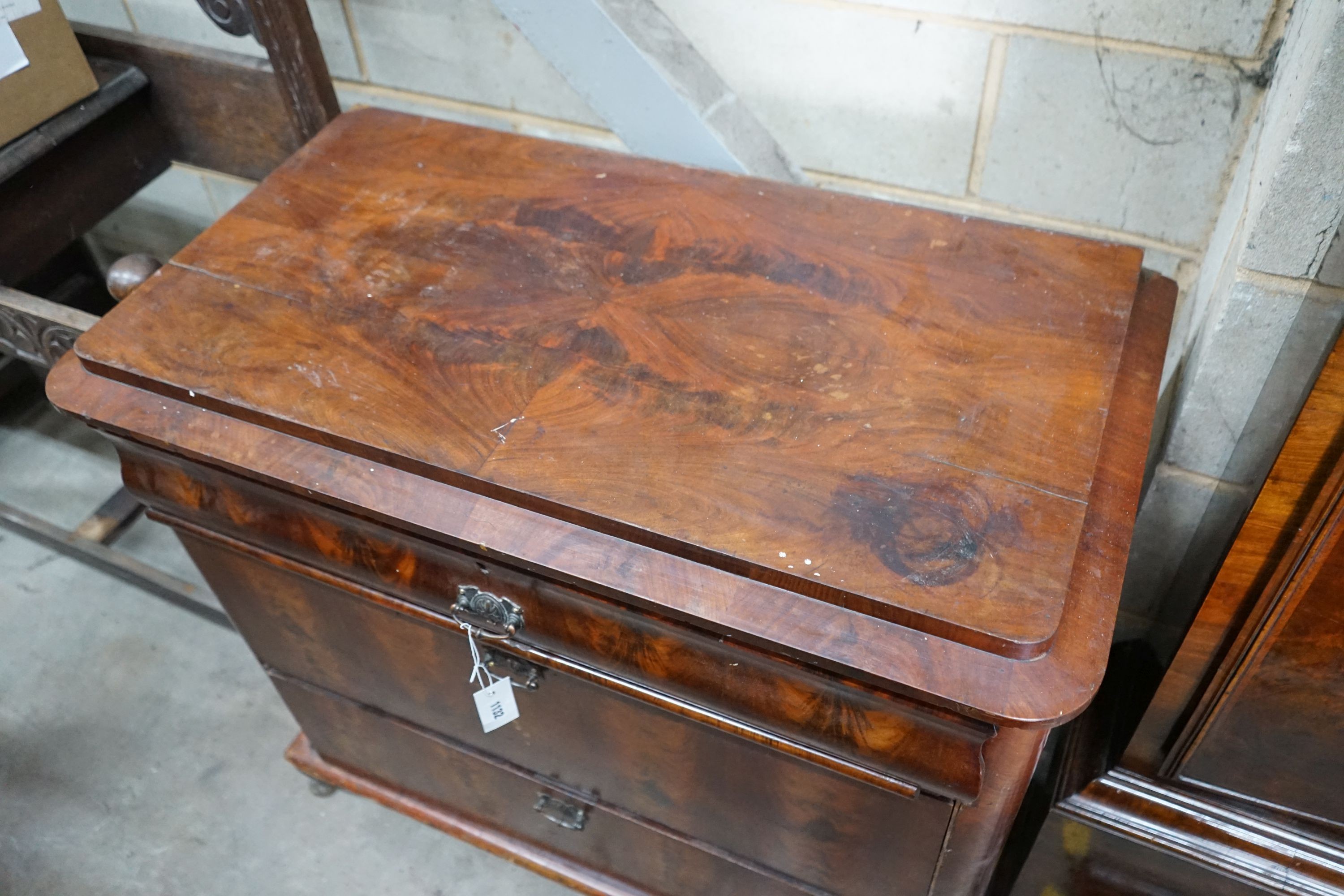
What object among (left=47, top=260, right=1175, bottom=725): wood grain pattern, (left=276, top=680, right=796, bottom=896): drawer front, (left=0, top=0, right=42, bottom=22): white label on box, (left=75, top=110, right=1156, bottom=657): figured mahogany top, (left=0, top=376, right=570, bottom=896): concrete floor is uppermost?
(left=0, top=0, right=42, bottom=22): white label on box

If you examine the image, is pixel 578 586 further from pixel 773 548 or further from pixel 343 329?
pixel 343 329

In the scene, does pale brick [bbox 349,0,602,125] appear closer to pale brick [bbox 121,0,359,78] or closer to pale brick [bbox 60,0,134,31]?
pale brick [bbox 121,0,359,78]

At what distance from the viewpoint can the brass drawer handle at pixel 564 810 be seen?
1081 mm

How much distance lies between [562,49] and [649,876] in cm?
96

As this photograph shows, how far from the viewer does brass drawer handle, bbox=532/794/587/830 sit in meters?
1.08

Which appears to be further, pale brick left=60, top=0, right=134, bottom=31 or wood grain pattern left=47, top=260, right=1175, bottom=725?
pale brick left=60, top=0, right=134, bottom=31

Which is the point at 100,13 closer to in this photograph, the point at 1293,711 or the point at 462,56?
the point at 462,56

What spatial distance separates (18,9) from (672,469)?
0.98 meters

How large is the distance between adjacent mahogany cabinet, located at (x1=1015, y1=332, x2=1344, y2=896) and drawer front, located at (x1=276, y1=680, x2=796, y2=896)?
33cm

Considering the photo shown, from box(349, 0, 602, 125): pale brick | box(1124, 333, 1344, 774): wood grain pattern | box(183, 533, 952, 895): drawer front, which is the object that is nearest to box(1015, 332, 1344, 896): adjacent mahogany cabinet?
box(1124, 333, 1344, 774): wood grain pattern

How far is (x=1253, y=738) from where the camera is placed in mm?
835

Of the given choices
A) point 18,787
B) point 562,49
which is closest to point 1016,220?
point 562,49

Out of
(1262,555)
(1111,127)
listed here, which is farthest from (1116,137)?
(1262,555)

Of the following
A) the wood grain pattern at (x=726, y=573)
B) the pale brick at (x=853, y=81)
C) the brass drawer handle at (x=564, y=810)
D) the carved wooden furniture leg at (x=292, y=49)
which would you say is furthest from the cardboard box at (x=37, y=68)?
the brass drawer handle at (x=564, y=810)
